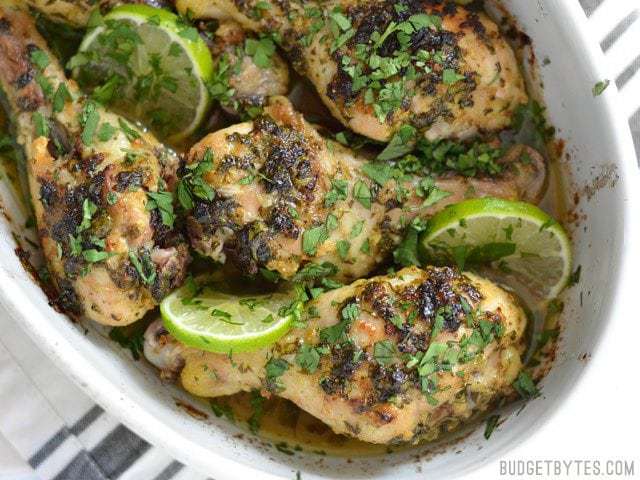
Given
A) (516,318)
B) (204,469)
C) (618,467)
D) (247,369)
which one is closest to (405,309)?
(516,318)

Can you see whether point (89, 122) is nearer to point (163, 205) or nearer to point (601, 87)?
point (163, 205)

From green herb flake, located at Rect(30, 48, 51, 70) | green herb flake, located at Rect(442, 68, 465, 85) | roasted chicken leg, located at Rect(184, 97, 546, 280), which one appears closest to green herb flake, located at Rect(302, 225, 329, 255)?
roasted chicken leg, located at Rect(184, 97, 546, 280)

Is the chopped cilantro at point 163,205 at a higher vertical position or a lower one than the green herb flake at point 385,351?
lower

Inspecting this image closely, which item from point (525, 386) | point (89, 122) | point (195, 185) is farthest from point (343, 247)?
point (89, 122)

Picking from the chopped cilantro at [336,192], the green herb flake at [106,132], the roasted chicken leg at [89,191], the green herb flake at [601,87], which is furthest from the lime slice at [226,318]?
the green herb flake at [601,87]

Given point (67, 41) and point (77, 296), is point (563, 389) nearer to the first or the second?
point (77, 296)

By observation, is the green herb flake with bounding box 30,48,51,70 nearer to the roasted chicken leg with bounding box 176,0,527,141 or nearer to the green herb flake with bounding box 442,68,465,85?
the roasted chicken leg with bounding box 176,0,527,141

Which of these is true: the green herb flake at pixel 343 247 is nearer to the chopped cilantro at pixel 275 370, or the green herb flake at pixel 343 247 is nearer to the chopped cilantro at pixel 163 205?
the chopped cilantro at pixel 275 370
